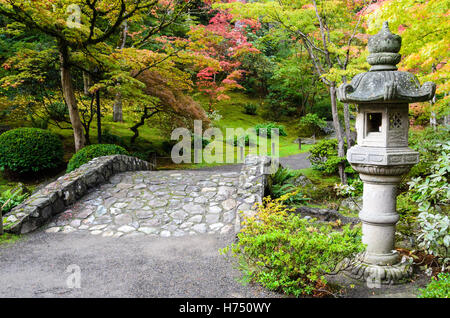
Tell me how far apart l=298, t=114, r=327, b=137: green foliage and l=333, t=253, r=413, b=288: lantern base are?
1653 cm

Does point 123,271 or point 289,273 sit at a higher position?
point 289,273

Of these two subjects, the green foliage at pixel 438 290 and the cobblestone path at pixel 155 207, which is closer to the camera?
the green foliage at pixel 438 290

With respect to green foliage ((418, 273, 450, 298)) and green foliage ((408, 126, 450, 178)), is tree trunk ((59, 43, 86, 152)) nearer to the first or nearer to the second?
green foliage ((408, 126, 450, 178))

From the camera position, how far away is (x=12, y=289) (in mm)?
3967

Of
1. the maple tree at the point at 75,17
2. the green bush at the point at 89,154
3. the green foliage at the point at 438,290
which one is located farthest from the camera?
the green bush at the point at 89,154

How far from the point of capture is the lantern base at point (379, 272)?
407 centimetres

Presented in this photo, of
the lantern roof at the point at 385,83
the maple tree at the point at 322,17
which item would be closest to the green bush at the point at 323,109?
the maple tree at the point at 322,17

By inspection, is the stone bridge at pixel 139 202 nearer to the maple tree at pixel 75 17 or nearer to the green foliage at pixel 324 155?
the green foliage at pixel 324 155

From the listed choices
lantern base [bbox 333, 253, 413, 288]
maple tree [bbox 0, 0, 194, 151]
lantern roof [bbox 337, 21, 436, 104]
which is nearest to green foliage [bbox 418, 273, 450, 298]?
lantern base [bbox 333, 253, 413, 288]

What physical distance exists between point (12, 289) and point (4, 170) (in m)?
8.26

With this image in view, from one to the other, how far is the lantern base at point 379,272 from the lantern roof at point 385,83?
2078 mm

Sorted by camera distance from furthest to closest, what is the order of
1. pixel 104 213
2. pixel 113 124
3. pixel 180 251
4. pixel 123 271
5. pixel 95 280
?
pixel 113 124
pixel 104 213
pixel 180 251
pixel 123 271
pixel 95 280
